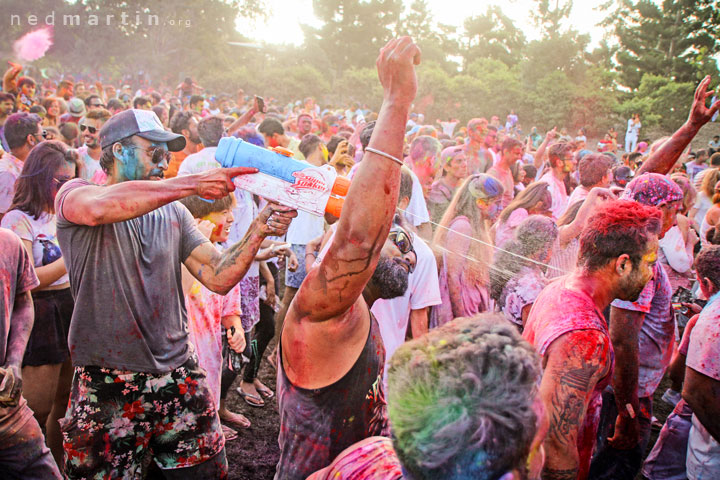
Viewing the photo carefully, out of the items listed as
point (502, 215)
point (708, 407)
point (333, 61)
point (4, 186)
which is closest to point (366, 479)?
point (708, 407)

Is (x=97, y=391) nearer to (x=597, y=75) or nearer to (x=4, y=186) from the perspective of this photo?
(x=4, y=186)

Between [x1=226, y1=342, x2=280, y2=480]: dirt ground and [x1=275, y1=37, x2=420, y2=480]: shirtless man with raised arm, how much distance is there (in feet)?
7.12

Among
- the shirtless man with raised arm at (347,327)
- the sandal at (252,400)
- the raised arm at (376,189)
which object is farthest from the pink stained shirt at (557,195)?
the raised arm at (376,189)

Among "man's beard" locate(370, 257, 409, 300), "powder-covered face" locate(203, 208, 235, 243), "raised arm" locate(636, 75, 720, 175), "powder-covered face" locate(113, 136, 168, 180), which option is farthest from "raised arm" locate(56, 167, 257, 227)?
"raised arm" locate(636, 75, 720, 175)

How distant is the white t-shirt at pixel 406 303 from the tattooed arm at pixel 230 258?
0.93m

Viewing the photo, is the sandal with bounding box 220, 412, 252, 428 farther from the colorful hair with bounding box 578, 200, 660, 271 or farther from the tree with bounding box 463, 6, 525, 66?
the tree with bounding box 463, 6, 525, 66

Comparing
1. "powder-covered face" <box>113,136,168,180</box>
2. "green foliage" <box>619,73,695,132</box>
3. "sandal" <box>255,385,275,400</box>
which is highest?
"green foliage" <box>619,73,695,132</box>

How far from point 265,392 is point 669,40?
37.3 metres

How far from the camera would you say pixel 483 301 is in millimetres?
3957

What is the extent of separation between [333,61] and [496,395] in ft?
159

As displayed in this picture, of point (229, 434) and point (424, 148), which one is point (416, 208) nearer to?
point (424, 148)

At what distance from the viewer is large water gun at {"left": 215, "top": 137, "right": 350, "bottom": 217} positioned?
1988 millimetres

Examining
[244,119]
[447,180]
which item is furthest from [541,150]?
[244,119]

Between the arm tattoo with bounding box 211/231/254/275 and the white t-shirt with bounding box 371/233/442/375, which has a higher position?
the arm tattoo with bounding box 211/231/254/275
